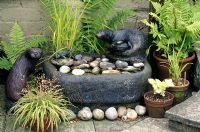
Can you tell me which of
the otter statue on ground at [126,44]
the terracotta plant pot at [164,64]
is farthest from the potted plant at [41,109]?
the terracotta plant pot at [164,64]

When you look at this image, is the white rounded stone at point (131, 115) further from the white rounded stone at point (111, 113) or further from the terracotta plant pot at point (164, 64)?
the terracotta plant pot at point (164, 64)

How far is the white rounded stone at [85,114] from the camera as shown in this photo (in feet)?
17.9

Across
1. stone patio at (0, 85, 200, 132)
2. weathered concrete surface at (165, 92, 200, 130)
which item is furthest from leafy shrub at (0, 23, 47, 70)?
weathered concrete surface at (165, 92, 200, 130)

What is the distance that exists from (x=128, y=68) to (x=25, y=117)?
1.29 metres

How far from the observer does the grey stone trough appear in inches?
215

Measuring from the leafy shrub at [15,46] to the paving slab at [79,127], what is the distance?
113 centimetres

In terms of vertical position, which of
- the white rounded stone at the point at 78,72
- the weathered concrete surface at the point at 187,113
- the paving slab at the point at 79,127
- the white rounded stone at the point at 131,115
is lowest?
the paving slab at the point at 79,127

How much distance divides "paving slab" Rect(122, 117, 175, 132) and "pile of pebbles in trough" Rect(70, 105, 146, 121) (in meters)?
0.15

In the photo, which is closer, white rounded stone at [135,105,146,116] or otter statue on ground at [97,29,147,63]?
white rounded stone at [135,105,146,116]

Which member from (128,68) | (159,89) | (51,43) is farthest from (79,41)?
(159,89)

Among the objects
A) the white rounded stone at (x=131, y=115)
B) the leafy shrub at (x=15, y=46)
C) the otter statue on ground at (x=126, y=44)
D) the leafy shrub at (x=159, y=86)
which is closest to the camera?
the leafy shrub at (x=159, y=86)

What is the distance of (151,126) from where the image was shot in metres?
5.33

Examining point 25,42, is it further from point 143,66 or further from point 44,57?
point 143,66

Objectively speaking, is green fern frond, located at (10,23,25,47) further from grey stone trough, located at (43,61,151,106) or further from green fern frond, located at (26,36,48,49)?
grey stone trough, located at (43,61,151,106)
